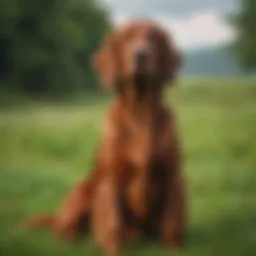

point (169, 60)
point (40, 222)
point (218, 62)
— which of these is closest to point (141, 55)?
point (169, 60)

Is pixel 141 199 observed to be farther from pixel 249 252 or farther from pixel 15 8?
pixel 15 8

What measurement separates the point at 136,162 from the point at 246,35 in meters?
0.63

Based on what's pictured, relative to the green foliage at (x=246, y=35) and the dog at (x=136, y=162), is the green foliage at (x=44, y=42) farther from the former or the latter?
the green foliage at (x=246, y=35)

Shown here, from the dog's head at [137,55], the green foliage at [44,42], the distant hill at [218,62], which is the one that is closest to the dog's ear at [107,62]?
the dog's head at [137,55]

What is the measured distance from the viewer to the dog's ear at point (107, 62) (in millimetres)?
2771

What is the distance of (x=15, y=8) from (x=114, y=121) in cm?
62

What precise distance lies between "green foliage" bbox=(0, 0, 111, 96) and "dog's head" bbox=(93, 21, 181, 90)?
14cm

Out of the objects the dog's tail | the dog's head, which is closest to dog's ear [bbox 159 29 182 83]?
the dog's head

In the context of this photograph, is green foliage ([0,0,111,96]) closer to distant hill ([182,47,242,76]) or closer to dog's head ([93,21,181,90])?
dog's head ([93,21,181,90])

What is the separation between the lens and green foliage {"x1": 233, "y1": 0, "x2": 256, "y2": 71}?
2875 millimetres

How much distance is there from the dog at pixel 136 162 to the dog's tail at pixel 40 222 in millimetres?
82

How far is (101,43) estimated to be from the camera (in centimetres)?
283

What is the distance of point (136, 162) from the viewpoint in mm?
2791

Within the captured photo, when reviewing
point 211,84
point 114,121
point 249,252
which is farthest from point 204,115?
point 249,252
